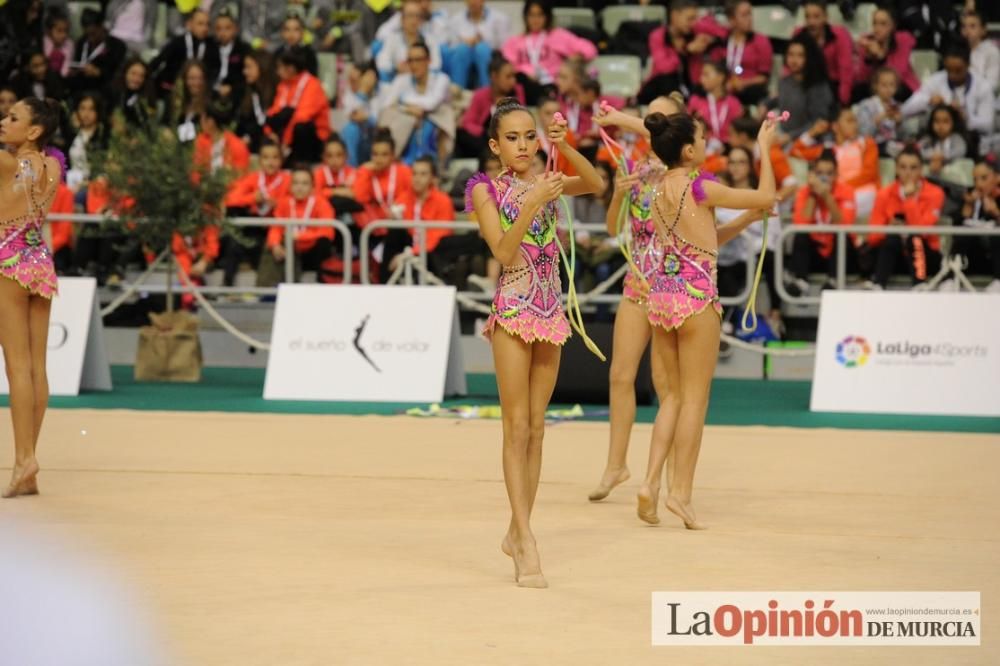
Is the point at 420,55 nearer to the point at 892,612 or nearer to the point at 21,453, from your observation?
the point at 21,453

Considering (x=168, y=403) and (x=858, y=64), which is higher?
(x=858, y=64)

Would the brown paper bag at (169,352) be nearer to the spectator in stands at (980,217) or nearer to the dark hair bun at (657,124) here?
the spectator in stands at (980,217)

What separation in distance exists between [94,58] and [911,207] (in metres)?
8.77

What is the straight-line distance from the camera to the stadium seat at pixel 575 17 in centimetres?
1647

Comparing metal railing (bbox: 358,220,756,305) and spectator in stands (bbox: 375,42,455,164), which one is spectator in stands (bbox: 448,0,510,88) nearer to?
spectator in stands (bbox: 375,42,455,164)

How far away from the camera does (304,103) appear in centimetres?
1543

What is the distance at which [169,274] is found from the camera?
13.4m

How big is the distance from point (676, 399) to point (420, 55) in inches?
343

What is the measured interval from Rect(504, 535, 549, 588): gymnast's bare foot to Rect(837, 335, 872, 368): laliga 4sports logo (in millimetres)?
6216

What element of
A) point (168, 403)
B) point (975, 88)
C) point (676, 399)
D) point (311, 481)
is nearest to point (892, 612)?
point (676, 399)

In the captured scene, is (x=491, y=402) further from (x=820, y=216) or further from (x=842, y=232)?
(x=820, y=216)

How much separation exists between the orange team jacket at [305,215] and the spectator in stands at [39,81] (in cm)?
368

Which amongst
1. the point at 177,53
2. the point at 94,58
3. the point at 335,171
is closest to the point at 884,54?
the point at 335,171

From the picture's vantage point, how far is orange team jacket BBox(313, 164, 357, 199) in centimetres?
1463
